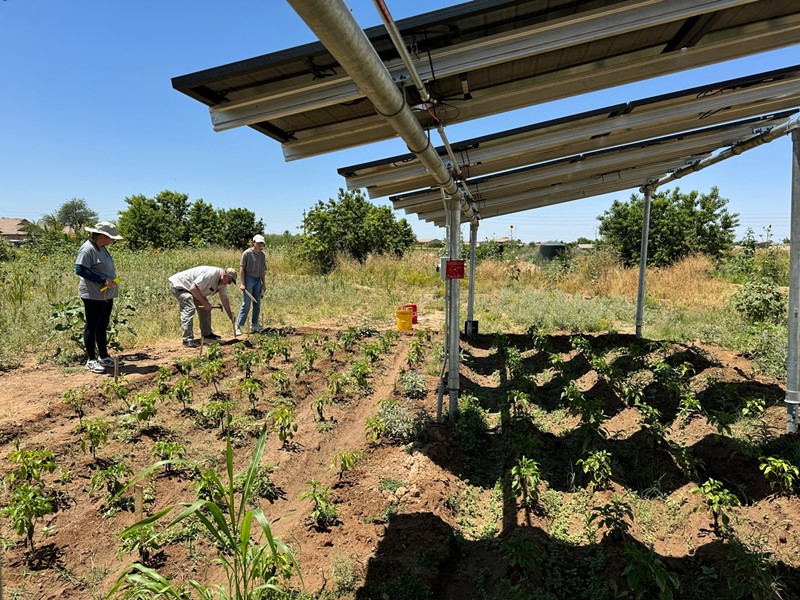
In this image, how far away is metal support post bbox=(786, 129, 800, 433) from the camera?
4305 mm

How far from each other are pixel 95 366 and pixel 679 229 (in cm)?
2110

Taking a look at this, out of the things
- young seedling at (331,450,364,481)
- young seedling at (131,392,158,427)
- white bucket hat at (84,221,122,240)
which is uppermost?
white bucket hat at (84,221,122,240)

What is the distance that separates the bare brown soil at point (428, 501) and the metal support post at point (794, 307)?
0.30 meters

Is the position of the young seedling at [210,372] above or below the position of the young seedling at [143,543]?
above

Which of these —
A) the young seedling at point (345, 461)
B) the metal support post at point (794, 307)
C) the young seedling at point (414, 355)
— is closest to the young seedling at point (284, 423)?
the young seedling at point (345, 461)

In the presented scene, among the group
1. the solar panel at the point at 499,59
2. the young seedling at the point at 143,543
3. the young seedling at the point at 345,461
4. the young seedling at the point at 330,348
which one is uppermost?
the solar panel at the point at 499,59

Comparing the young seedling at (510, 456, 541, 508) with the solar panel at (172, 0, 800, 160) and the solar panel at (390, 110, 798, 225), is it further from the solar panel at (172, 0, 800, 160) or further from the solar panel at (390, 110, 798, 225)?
the solar panel at (390, 110, 798, 225)

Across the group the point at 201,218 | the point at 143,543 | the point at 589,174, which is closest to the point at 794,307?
the point at 589,174

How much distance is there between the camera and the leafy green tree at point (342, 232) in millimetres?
20422

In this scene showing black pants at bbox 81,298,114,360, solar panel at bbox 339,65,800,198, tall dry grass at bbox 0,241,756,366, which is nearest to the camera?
solar panel at bbox 339,65,800,198

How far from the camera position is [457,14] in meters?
2.66

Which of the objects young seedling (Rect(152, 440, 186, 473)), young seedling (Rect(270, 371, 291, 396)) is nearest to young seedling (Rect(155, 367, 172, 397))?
young seedling (Rect(152, 440, 186, 473))

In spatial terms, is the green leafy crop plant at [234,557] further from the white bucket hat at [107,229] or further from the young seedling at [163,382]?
the white bucket hat at [107,229]

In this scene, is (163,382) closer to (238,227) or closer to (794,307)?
(794,307)
